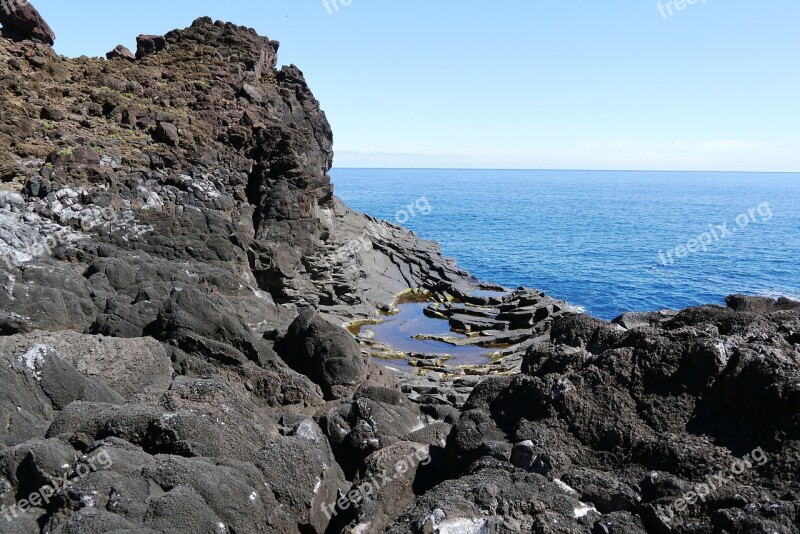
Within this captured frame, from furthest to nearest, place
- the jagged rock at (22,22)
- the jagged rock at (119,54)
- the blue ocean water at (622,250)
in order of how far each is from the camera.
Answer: the blue ocean water at (622,250)
the jagged rock at (119,54)
the jagged rock at (22,22)

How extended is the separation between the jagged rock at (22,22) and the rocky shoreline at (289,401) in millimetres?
14202

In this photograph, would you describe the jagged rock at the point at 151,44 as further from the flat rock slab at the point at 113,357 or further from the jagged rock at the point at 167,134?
the flat rock slab at the point at 113,357

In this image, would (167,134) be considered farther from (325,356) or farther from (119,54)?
(325,356)

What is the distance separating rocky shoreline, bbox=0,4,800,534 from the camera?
8.45 meters

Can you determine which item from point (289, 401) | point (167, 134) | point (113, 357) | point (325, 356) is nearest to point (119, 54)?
point (167, 134)

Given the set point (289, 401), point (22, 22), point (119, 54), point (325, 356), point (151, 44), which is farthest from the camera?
point (151, 44)

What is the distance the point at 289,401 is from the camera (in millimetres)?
16172

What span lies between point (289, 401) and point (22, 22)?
41.2 m

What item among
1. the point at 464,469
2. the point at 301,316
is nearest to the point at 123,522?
the point at 464,469

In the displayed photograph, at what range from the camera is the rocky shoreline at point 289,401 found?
8445 mm

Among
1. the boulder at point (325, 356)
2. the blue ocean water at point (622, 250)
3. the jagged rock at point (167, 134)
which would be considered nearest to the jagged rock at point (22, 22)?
the jagged rock at point (167, 134)

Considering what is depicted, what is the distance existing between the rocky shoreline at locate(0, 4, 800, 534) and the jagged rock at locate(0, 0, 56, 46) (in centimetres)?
1420

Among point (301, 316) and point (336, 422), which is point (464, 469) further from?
point (301, 316)

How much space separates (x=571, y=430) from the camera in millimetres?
10133
